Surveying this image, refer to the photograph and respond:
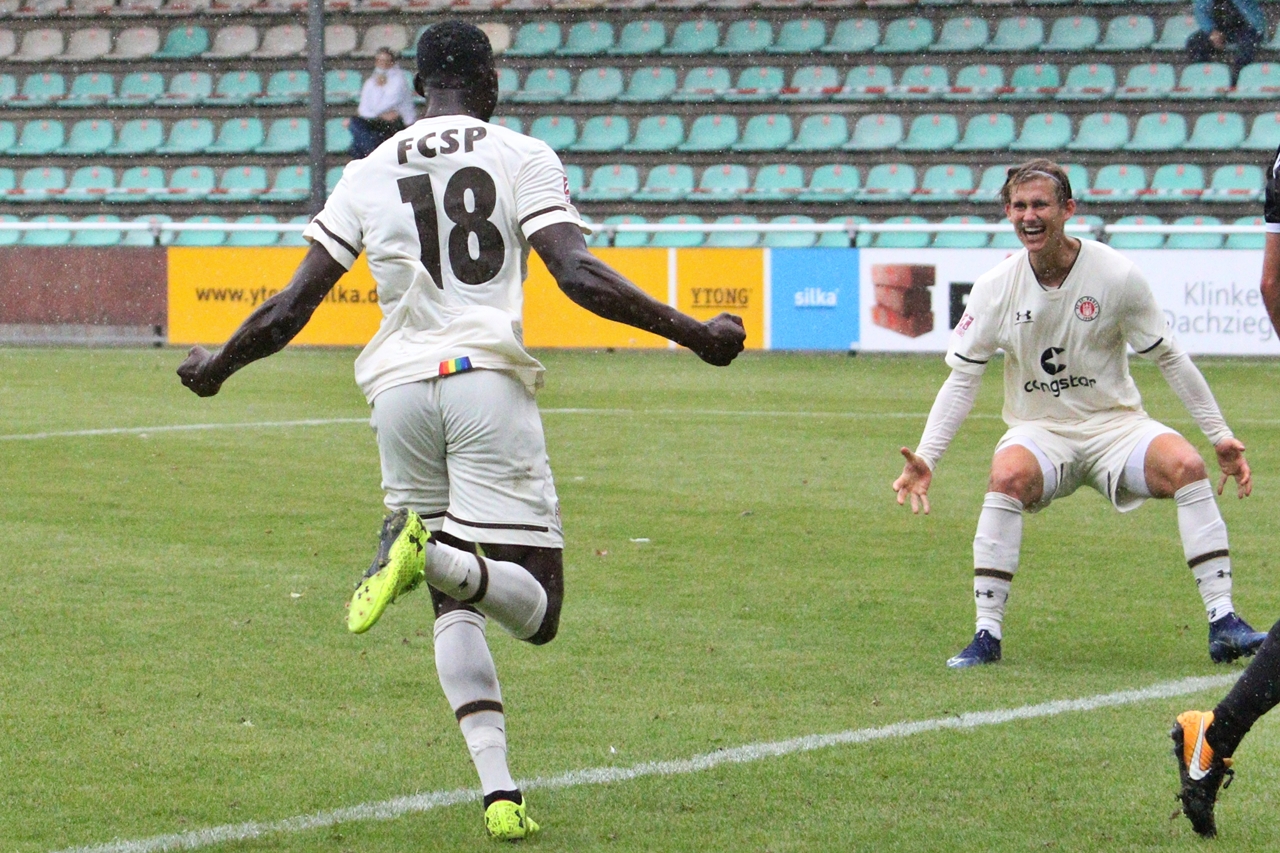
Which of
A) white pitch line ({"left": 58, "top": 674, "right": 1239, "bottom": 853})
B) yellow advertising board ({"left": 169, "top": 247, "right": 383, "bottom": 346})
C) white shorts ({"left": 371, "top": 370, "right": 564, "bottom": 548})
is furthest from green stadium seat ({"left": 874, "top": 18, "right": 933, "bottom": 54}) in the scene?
white shorts ({"left": 371, "top": 370, "right": 564, "bottom": 548})

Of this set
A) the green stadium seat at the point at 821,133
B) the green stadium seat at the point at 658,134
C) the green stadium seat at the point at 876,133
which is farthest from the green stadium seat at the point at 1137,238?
the green stadium seat at the point at 658,134

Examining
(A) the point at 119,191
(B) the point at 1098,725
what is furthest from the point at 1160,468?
(A) the point at 119,191

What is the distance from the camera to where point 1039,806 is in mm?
4430

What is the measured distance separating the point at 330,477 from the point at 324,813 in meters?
6.56

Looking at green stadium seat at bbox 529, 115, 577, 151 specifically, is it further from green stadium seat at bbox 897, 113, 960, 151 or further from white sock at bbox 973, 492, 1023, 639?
white sock at bbox 973, 492, 1023, 639

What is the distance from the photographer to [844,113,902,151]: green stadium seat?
2484cm

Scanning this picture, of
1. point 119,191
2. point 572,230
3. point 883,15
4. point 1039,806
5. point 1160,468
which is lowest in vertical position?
point 1039,806

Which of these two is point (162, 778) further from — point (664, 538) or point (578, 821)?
point (664, 538)

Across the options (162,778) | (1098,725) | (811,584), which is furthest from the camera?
(811,584)

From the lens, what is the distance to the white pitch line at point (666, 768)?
4137mm

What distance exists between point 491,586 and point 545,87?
23.2 meters

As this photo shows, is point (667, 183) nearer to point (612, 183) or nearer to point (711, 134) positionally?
point (612, 183)

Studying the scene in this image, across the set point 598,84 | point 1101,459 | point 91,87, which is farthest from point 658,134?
point 1101,459

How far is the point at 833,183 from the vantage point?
2461cm
